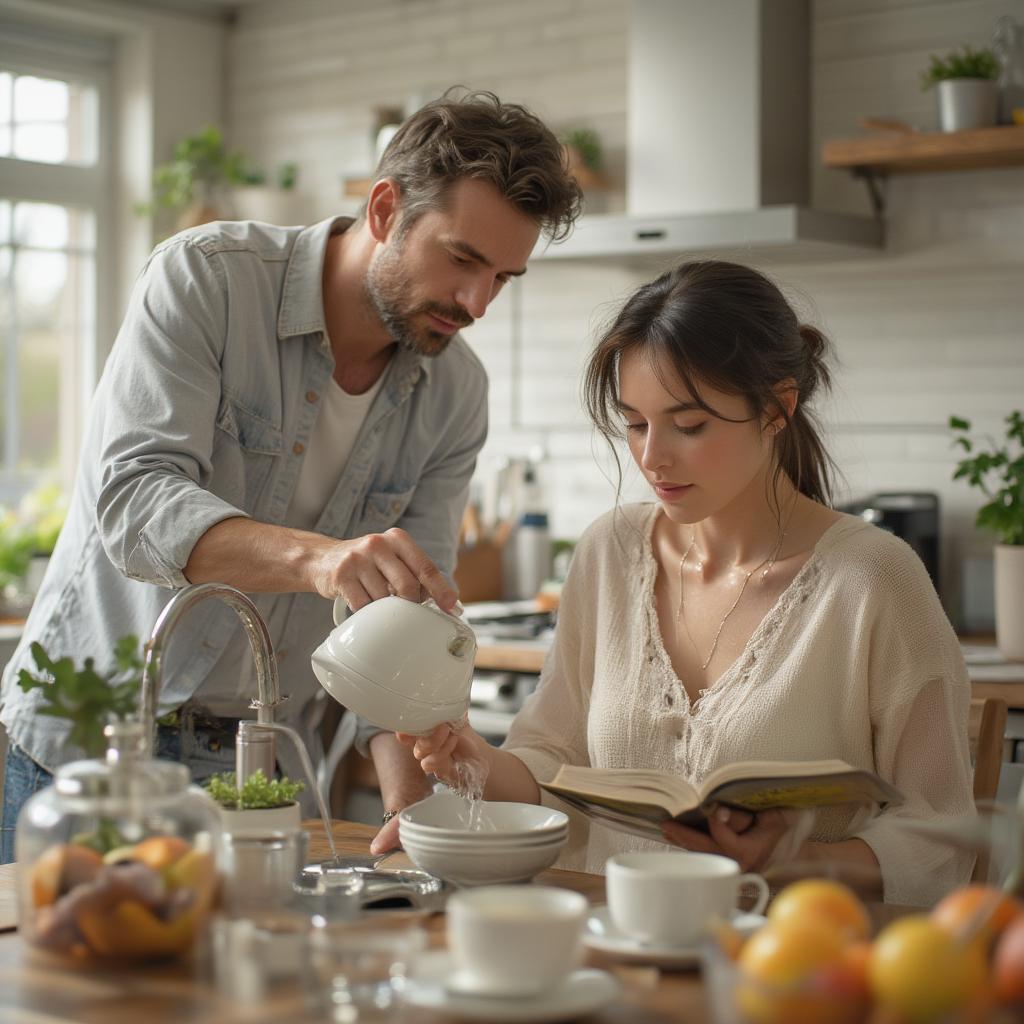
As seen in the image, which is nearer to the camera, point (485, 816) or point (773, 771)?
point (773, 771)

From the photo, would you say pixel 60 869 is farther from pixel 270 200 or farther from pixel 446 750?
pixel 270 200

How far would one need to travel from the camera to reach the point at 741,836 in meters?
1.55

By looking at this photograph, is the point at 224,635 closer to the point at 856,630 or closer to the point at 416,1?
the point at 856,630

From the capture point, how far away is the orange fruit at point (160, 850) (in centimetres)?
119

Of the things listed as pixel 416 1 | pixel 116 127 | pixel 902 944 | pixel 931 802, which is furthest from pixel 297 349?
pixel 116 127

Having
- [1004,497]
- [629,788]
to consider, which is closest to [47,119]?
[1004,497]

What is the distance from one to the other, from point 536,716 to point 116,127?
→ 371cm

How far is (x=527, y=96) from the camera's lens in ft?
14.6

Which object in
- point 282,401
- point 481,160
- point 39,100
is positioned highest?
point 39,100

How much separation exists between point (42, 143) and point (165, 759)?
11.0ft

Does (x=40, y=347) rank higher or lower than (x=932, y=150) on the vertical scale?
lower

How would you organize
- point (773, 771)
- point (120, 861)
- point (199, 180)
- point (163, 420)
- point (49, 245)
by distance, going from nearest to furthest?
point (120, 861), point (773, 771), point (163, 420), point (199, 180), point (49, 245)

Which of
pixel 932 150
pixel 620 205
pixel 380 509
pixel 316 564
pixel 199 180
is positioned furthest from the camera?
pixel 199 180

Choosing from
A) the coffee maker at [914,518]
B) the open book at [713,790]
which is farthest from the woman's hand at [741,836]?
the coffee maker at [914,518]
